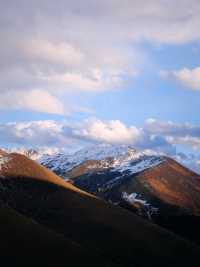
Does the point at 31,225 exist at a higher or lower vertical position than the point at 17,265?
higher

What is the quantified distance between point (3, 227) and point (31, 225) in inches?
409

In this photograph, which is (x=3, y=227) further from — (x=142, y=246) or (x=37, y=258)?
(x=142, y=246)

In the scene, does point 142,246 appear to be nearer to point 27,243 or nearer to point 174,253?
point 174,253

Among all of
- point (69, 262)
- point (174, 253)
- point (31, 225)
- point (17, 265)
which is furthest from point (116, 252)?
point (17, 265)

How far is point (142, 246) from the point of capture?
189750mm

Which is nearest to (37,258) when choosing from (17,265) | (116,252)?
(17,265)

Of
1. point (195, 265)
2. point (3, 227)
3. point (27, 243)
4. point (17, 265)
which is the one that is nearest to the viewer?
point (17, 265)

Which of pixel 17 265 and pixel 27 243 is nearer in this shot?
pixel 17 265

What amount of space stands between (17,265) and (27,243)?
16320mm

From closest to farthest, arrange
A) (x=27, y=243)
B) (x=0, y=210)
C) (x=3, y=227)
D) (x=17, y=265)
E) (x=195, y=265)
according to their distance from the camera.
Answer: (x=17, y=265), (x=27, y=243), (x=3, y=227), (x=0, y=210), (x=195, y=265)

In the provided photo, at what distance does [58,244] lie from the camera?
471ft

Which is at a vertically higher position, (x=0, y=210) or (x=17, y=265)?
(x=0, y=210)

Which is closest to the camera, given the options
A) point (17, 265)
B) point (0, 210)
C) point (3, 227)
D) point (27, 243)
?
point (17, 265)

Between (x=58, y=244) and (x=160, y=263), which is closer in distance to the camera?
(x=58, y=244)
